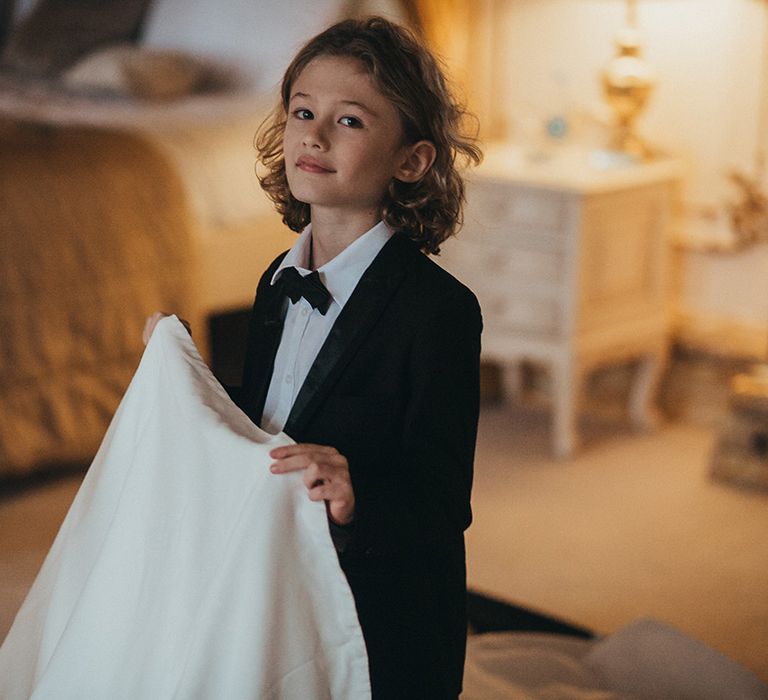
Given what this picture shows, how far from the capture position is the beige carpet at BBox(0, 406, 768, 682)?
2227mm

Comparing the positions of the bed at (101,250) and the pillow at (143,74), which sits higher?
the pillow at (143,74)

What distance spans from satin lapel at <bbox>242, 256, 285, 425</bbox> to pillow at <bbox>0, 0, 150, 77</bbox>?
2.70m

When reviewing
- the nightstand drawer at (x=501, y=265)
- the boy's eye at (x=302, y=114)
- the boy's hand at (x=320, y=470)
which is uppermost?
the boy's eye at (x=302, y=114)

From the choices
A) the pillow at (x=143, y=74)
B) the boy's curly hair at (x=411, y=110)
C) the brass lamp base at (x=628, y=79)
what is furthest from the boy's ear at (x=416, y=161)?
the pillow at (x=143, y=74)

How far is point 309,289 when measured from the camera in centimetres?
119

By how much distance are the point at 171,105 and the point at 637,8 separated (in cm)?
129

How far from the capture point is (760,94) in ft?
9.89

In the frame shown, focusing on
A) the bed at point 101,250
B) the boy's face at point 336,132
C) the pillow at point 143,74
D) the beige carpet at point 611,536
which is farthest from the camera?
the pillow at point 143,74

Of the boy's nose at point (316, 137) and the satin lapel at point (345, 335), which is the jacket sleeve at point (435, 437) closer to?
the satin lapel at point (345, 335)

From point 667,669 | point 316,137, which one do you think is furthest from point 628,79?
point 316,137

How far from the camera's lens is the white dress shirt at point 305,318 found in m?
1.20

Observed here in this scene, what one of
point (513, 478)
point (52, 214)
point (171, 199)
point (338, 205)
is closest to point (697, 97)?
point (513, 478)

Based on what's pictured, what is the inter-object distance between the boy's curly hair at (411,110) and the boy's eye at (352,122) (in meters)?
0.04

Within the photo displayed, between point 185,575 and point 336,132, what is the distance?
1.41 ft
